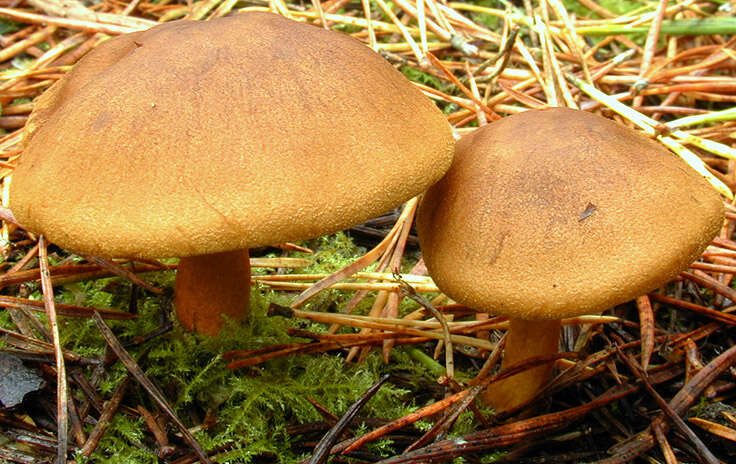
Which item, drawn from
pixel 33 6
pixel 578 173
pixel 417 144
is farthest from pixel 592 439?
pixel 33 6

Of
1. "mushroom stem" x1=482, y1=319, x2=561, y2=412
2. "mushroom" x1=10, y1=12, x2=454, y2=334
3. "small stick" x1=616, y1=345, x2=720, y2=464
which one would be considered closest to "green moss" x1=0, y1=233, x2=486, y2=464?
"mushroom stem" x1=482, y1=319, x2=561, y2=412

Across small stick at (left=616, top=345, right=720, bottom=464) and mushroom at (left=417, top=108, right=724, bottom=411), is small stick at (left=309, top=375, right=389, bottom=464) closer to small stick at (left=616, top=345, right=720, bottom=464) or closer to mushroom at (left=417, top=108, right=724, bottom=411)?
mushroom at (left=417, top=108, right=724, bottom=411)

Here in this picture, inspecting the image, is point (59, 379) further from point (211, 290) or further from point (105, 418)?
point (211, 290)

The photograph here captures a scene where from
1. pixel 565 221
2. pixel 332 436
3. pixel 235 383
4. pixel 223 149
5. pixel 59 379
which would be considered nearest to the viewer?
pixel 223 149

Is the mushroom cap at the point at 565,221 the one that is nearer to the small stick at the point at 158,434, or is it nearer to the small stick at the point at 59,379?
the small stick at the point at 158,434

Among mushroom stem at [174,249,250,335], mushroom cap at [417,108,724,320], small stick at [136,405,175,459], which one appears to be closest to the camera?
mushroom cap at [417,108,724,320]

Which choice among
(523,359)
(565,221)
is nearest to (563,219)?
(565,221)

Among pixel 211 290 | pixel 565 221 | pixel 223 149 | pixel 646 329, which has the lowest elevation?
pixel 646 329

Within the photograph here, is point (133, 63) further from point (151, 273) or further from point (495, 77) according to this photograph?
point (495, 77)
